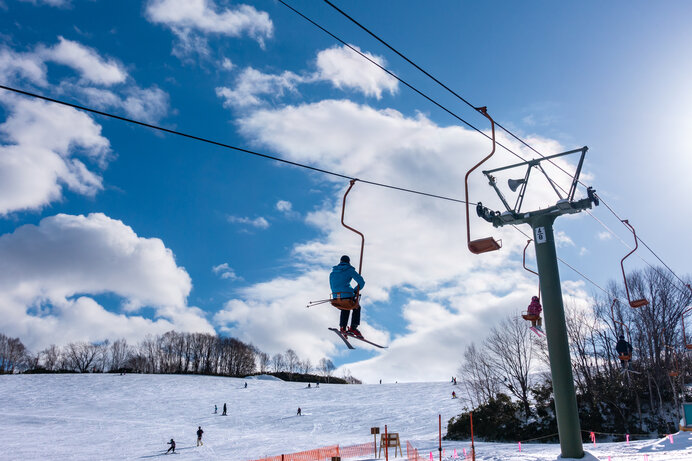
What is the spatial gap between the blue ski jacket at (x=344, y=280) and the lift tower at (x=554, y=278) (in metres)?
2.27

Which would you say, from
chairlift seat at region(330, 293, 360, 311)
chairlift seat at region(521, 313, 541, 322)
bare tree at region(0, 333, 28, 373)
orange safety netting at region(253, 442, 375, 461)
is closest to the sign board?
chairlift seat at region(330, 293, 360, 311)

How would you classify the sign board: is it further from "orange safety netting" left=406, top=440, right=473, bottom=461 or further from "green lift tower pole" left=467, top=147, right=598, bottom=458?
"orange safety netting" left=406, top=440, right=473, bottom=461

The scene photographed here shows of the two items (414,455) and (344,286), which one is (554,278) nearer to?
(344,286)

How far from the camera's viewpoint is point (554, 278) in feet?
28.7

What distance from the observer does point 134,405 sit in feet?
155

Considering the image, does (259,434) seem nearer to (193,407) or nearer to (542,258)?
(193,407)

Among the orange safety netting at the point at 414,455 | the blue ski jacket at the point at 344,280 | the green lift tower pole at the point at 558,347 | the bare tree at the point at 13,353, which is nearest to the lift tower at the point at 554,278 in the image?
the green lift tower pole at the point at 558,347

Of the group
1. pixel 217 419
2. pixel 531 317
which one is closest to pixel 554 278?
pixel 531 317

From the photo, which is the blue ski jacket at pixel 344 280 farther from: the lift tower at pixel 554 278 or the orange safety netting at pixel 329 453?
the orange safety netting at pixel 329 453

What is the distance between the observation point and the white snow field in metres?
25.4

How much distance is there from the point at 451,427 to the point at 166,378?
44.8m

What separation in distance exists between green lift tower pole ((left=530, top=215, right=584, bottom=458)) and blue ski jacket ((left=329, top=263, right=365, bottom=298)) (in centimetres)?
335

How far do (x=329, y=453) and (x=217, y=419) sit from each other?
19827 mm

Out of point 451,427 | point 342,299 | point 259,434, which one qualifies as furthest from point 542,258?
point 259,434
